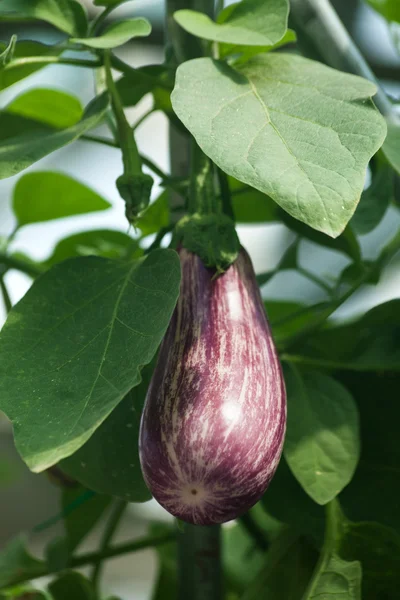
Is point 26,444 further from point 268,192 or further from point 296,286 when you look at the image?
point 296,286

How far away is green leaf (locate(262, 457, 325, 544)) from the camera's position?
29 centimetres

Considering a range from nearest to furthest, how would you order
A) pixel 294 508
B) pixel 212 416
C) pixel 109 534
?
1. pixel 212 416
2. pixel 294 508
3. pixel 109 534

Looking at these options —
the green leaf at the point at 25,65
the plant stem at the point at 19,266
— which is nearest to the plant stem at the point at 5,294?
the plant stem at the point at 19,266

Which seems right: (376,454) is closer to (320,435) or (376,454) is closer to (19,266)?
(320,435)

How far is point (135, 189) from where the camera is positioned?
231mm

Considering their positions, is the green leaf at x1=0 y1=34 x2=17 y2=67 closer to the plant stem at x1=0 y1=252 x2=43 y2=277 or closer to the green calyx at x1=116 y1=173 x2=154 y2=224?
the green calyx at x1=116 y1=173 x2=154 y2=224

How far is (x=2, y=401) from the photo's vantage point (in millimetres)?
186

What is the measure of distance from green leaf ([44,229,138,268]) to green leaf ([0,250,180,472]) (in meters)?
0.18

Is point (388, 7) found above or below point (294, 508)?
above

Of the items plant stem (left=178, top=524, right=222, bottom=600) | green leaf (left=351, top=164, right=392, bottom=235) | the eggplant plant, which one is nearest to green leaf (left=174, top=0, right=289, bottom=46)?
the eggplant plant

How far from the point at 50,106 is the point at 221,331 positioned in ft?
0.79

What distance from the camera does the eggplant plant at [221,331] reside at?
0.19 meters

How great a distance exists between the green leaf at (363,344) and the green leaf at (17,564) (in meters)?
0.19

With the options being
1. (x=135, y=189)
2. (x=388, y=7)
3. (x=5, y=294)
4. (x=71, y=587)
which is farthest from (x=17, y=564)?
(x=388, y=7)
